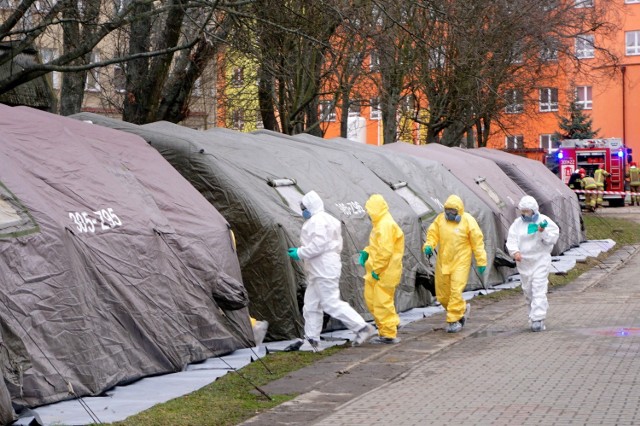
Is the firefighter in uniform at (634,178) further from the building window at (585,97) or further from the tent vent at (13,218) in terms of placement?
the tent vent at (13,218)

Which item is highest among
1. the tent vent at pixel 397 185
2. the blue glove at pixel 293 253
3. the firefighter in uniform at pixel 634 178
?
the tent vent at pixel 397 185

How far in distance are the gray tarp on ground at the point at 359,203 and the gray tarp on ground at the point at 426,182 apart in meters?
0.58

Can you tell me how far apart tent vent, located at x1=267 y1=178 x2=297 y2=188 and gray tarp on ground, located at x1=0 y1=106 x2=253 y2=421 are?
154 centimetres

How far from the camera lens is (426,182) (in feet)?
65.0

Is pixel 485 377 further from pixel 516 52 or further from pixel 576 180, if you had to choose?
pixel 576 180

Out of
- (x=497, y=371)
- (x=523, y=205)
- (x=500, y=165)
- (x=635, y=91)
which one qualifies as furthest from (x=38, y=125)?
(x=635, y=91)

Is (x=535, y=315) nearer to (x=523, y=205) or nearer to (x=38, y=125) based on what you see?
(x=523, y=205)

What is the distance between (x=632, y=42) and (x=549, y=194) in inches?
1643

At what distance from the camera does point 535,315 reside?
44.5ft

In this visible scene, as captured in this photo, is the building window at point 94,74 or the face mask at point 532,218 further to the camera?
the building window at point 94,74

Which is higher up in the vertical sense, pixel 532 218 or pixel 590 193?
pixel 532 218

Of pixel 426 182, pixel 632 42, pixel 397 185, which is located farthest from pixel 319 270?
pixel 632 42

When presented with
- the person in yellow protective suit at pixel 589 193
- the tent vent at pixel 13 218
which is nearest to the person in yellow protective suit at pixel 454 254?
the tent vent at pixel 13 218

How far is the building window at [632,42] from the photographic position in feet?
212
